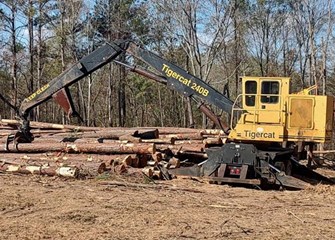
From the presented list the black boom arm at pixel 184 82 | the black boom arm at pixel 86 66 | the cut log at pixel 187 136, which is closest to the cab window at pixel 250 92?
the black boom arm at pixel 184 82

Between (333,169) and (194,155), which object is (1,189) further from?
(333,169)

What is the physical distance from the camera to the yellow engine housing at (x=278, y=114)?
49.3 feet

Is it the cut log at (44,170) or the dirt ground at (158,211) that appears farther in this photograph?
the cut log at (44,170)

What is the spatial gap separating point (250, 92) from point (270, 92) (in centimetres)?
57

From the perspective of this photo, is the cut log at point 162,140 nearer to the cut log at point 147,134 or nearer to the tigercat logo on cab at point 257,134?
the cut log at point 147,134

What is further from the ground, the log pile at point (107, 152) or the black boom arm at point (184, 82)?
the black boom arm at point (184, 82)

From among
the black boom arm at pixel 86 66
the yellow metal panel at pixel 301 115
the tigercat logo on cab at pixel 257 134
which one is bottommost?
the tigercat logo on cab at pixel 257 134

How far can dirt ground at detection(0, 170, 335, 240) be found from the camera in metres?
8.27

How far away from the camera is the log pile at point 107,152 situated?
1505cm

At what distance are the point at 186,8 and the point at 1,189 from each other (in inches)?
952

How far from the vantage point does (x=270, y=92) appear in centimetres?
1527

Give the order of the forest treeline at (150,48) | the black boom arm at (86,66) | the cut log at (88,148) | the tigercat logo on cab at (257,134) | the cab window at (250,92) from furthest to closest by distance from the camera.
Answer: the forest treeline at (150,48) < the black boom arm at (86,66) < the cut log at (88,148) < the cab window at (250,92) < the tigercat logo on cab at (257,134)

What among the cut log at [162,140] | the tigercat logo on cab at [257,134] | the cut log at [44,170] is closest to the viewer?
the cut log at [44,170]

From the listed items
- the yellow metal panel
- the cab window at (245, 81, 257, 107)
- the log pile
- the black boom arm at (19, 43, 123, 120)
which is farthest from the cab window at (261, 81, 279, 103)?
the black boom arm at (19, 43, 123, 120)
